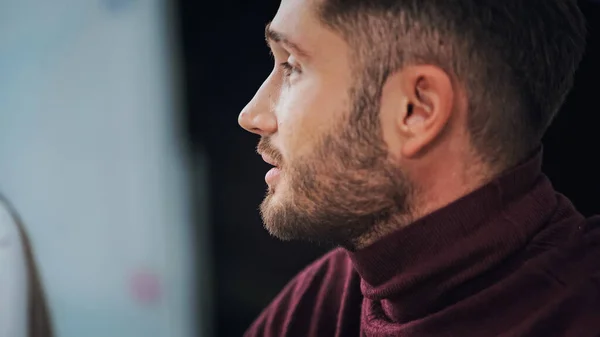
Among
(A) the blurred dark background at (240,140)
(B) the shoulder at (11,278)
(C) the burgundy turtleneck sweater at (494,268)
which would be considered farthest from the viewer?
(A) the blurred dark background at (240,140)

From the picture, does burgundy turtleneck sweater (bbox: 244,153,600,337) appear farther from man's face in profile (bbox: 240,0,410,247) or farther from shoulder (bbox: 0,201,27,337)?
shoulder (bbox: 0,201,27,337)

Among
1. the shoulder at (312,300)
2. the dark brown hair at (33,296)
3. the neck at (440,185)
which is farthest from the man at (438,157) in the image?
the dark brown hair at (33,296)

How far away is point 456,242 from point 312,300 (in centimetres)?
27

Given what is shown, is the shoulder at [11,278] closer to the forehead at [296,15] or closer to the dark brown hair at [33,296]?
the dark brown hair at [33,296]

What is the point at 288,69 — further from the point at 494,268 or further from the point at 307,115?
the point at 494,268

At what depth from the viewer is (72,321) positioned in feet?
2.59

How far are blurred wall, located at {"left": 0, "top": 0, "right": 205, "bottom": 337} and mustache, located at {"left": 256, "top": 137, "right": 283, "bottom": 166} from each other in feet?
0.61

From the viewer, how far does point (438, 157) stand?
0.63 meters

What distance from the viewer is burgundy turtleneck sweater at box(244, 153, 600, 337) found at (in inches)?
23.3

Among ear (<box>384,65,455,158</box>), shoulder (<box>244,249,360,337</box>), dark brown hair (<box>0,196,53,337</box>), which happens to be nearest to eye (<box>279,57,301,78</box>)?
ear (<box>384,65,455,158</box>)

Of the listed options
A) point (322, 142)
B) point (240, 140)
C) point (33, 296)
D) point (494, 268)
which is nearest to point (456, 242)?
point (494, 268)

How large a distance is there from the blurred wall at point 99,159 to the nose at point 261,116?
184mm

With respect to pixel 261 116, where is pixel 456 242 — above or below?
below

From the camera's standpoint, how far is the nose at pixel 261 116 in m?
0.67
